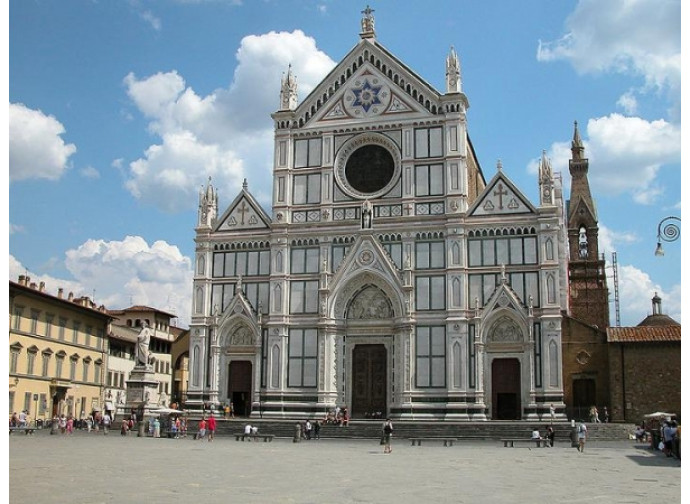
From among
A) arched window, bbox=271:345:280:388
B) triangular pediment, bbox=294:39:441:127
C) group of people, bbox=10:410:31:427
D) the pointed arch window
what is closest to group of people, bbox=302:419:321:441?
arched window, bbox=271:345:280:388

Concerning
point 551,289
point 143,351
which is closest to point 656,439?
point 551,289

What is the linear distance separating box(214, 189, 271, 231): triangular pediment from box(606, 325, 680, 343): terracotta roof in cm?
1966

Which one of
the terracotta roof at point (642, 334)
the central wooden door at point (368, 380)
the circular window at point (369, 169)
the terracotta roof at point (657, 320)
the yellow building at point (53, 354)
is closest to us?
the terracotta roof at point (642, 334)

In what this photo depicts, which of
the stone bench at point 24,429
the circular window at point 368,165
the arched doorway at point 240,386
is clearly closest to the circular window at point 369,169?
the circular window at point 368,165

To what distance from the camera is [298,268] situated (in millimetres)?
45750

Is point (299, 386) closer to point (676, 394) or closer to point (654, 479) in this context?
point (676, 394)

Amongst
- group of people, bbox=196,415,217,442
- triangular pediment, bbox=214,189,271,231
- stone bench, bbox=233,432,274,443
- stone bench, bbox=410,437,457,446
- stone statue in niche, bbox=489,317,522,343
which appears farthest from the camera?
triangular pediment, bbox=214,189,271,231

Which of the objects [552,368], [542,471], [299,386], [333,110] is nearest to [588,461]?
[542,471]

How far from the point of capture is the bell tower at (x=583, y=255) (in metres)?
66.6

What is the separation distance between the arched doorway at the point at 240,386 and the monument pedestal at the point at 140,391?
4.78 m

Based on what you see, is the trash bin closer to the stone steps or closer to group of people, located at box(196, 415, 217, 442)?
the stone steps

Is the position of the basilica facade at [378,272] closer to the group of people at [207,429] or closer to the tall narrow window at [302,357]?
the tall narrow window at [302,357]

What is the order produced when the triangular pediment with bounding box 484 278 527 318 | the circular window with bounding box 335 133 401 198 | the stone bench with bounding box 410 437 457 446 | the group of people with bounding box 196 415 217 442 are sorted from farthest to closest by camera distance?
the circular window with bounding box 335 133 401 198 < the triangular pediment with bounding box 484 278 527 318 < the group of people with bounding box 196 415 217 442 < the stone bench with bounding box 410 437 457 446

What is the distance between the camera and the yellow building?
46281 mm
